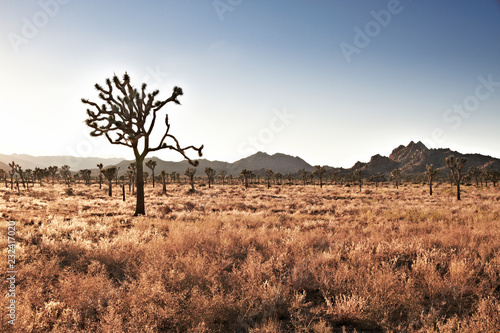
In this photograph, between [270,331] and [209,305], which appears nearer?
[270,331]

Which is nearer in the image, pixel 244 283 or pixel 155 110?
pixel 244 283

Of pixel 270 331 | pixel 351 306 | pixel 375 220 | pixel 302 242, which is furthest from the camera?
pixel 375 220

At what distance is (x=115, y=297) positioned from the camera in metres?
3.88

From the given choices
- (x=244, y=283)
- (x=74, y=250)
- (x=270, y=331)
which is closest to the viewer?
(x=270, y=331)

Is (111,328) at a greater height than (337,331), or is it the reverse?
(111,328)

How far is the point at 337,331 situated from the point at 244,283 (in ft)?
5.77

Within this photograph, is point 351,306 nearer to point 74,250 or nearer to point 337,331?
point 337,331

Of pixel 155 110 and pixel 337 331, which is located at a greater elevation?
pixel 155 110

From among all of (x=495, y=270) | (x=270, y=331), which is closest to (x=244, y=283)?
(x=270, y=331)

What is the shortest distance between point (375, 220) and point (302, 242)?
791cm

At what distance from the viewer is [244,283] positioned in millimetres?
4355

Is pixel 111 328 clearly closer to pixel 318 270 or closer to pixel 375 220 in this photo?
pixel 318 270

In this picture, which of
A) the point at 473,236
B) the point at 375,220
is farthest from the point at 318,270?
the point at 375,220

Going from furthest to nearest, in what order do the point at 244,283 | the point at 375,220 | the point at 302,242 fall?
the point at 375,220 < the point at 302,242 < the point at 244,283
